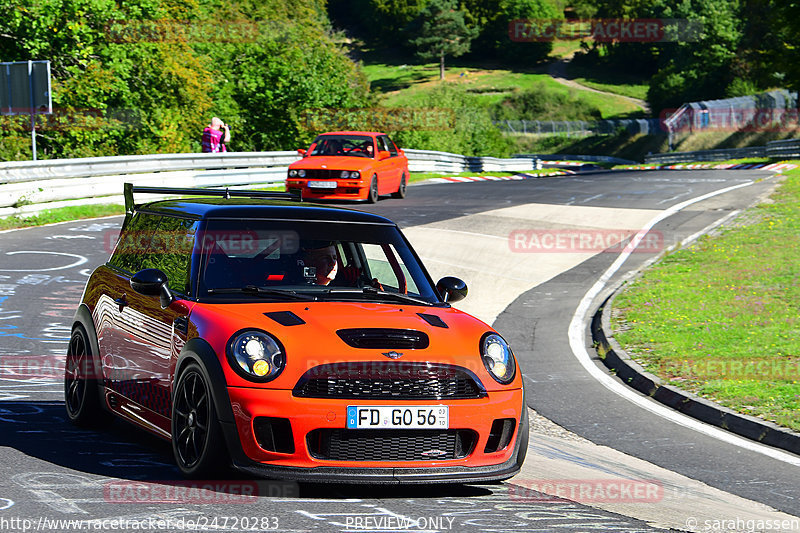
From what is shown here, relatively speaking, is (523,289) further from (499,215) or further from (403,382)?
(403,382)

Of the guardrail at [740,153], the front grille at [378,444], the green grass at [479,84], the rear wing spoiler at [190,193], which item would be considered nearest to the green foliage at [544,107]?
the green grass at [479,84]

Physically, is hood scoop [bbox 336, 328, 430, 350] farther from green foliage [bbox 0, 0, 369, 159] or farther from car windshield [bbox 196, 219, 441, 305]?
green foliage [bbox 0, 0, 369, 159]

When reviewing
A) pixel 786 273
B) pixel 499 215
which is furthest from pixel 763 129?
pixel 786 273

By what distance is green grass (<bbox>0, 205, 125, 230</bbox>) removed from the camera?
20.5 meters

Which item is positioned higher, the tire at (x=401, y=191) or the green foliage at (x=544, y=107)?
the tire at (x=401, y=191)

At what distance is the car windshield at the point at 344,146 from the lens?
2538 centimetres

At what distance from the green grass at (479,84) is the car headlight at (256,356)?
Result: 12380 centimetres

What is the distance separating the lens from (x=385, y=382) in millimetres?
5703

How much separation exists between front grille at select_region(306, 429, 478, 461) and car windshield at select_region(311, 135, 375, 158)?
64.9 feet

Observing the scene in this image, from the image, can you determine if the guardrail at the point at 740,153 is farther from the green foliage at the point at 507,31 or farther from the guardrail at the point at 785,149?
the green foliage at the point at 507,31

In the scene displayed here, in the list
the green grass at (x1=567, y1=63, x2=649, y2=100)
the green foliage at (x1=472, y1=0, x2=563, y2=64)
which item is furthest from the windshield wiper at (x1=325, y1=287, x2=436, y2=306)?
the green foliage at (x1=472, y1=0, x2=563, y2=64)

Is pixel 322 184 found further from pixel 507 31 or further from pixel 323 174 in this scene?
pixel 507 31

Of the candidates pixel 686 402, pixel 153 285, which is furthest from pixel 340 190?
pixel 153 285

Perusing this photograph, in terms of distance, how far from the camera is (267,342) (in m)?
5.72
